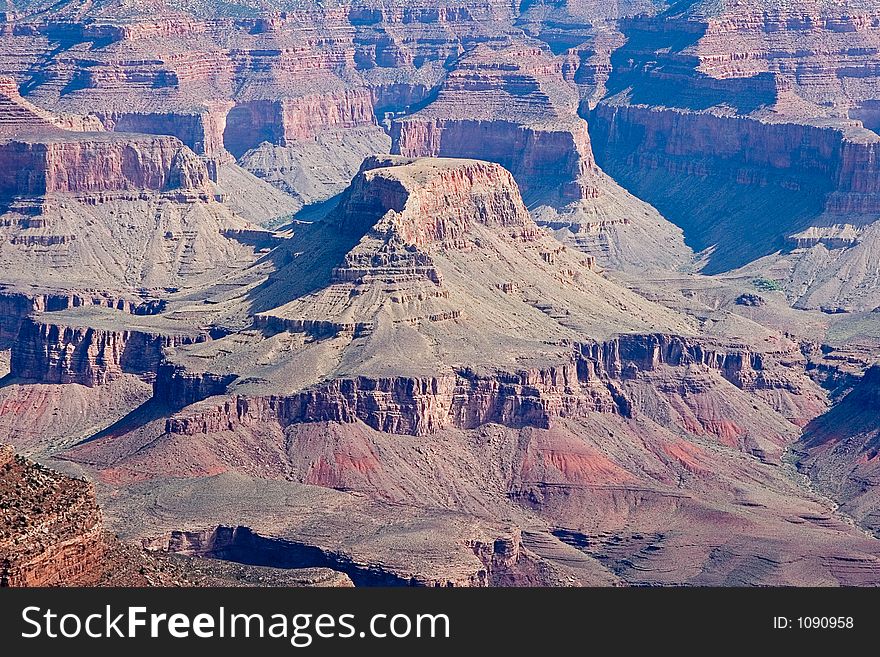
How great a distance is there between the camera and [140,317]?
142000mm

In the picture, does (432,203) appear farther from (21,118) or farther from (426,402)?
(21,118)

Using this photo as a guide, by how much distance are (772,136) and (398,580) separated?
312 feet

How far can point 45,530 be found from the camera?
6569 cm

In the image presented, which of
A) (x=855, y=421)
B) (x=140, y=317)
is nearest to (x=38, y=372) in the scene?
(x=140, y=317)

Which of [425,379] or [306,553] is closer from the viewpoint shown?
[306,553]

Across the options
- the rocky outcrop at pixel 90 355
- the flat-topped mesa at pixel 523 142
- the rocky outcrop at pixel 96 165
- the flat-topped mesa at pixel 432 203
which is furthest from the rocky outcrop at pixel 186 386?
the flat-topped mesa at pixel 523 142

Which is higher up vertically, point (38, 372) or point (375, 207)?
point (375, 207)

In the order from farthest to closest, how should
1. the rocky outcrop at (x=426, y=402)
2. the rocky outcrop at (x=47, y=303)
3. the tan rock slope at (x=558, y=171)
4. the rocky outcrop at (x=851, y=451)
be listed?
1. the tan rock slope at (x=558, y=171)
2. the rocky outcrop at (x=47, y=303)
3. the rocky outcrop at (x=851, y=451)
4. the rocky outcrop at (x=426, y=402)

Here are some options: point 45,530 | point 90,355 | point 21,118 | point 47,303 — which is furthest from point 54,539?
point 21,118

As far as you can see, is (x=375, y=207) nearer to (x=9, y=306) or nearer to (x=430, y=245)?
(x=430, y=245)

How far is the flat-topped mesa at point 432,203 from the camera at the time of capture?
135875 millimetres

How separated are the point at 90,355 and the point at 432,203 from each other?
18.0 metres

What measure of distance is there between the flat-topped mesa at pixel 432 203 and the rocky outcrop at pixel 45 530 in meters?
65.1

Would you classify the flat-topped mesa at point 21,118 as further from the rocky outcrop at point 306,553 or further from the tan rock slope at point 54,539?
the tan rock slope at point 54,539
